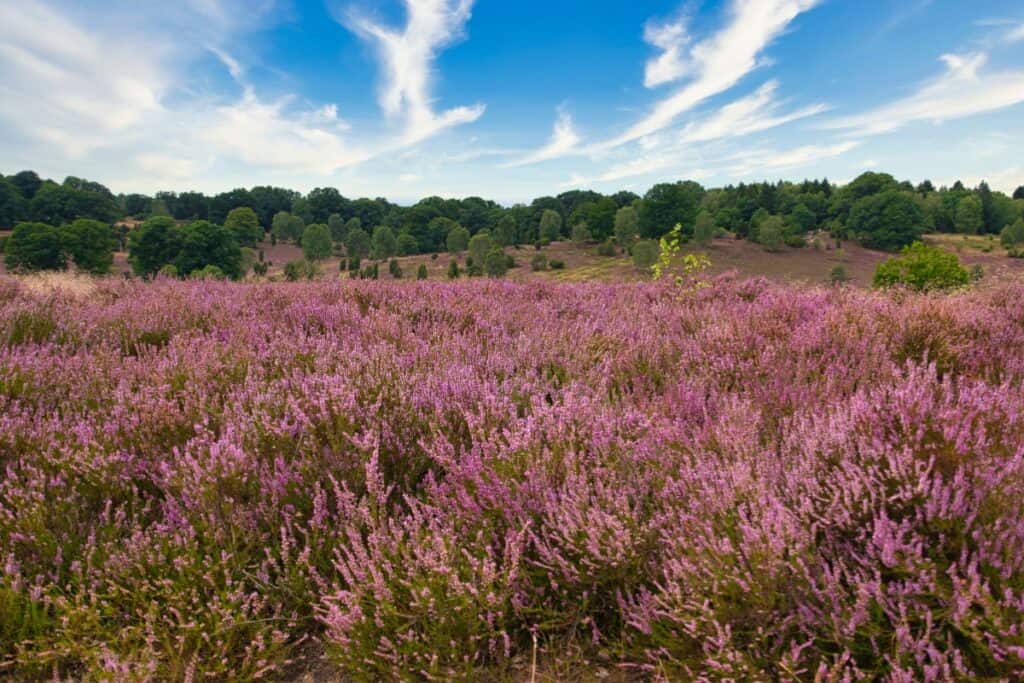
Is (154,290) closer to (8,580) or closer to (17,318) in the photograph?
(17,318)

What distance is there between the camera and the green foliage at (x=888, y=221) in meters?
90.2

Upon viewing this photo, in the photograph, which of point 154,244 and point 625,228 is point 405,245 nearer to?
point 154,244

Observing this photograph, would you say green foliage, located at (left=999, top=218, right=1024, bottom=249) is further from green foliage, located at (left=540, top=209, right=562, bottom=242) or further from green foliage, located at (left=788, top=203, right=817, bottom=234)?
green foliage, located at (left=540, top=209, right=562, bottom=242)

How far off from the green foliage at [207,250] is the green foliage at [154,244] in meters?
1.11

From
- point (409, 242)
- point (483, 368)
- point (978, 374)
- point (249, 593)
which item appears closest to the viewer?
point (249, 593)

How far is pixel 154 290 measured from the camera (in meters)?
6.70

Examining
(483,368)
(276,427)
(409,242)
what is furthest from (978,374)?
(409,242)

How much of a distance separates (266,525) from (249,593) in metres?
0.25

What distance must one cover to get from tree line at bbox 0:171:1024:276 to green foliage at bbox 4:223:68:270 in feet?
0.45

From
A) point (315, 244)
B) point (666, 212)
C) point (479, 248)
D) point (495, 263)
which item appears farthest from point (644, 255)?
point (315, 244)

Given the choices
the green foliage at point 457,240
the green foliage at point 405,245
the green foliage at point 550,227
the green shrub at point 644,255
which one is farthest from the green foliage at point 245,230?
the green shrub at point 644,255

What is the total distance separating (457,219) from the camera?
130125mm

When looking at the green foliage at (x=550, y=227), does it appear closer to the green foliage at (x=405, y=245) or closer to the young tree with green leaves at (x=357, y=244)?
the green foliage at (x=405, y=245)

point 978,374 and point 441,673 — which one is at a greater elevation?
point 978,374
